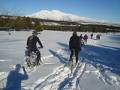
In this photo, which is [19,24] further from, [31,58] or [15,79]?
[15,79]

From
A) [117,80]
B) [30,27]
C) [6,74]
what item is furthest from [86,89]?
[30,27]

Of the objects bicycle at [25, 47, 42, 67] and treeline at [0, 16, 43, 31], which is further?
treeline at [0, 16, 43, 31]

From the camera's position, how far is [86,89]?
7.66 m

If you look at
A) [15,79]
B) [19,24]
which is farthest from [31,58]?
[19,24]

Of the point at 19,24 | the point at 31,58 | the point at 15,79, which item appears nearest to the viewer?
the point at 15,79

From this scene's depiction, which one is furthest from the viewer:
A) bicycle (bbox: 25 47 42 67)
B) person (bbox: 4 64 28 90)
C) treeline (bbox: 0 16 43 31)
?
treeline (bbox: 0 16 43 31)

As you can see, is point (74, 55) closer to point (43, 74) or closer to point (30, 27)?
point (43, 74)

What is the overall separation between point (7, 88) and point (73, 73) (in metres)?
3.61

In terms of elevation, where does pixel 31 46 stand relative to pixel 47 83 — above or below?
above

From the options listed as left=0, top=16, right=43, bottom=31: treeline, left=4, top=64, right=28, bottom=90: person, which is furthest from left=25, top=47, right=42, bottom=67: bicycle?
left=0, top=16, right=43, bottom=31: treeline

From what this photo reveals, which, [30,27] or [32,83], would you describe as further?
[30,27]

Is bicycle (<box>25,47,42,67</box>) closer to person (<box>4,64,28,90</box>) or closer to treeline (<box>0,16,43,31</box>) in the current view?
person (<box>4,64,28,90</box>)

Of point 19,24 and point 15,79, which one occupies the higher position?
point 15,79

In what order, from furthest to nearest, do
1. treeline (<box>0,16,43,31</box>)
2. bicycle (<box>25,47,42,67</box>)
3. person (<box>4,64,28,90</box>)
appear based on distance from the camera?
treeline (<box>0,16,43,31</box>)
bicycle (<box>25,47,42,67</box>)
person (<box>4,64,28,90</box>)
